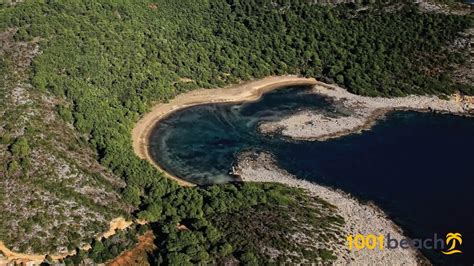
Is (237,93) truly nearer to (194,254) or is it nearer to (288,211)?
(288,211)

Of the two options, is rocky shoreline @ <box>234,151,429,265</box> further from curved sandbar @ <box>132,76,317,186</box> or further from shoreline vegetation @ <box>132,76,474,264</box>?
curved sandbar @ <box>132,76,317,186</box>

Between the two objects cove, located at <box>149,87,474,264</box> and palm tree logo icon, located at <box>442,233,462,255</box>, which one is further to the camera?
cove, located at <box>149,87,474,264</box>

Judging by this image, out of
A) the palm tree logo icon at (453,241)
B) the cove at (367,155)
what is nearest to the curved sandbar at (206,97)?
the cove at (367,155)

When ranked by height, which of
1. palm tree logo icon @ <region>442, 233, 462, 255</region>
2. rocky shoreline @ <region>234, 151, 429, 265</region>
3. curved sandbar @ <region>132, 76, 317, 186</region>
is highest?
curved sandbar @ <region>132, 76, 317, 186</region>

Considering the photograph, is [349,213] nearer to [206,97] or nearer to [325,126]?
[325,126]

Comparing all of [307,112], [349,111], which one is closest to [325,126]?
[307,112]

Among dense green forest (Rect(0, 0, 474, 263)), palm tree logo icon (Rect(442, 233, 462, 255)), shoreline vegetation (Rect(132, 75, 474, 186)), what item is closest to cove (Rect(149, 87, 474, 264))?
palm tree logo icon (Rect(442, 233, 462, 255))

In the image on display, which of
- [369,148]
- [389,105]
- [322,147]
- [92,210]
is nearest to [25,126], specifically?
[92,210]
